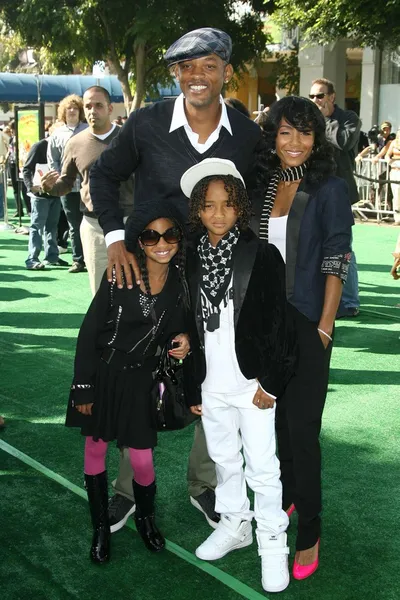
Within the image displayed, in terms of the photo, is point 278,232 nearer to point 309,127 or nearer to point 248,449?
point 309,127

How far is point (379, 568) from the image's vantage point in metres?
3.51

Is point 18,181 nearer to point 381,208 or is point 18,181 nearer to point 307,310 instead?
point 381,208

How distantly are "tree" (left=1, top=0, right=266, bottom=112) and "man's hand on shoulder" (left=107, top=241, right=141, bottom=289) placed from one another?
25.3 meters

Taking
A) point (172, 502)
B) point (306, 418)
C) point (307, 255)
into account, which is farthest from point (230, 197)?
point (172, 502)

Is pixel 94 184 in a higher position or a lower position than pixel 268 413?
higher

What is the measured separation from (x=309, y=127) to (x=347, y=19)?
1947cm

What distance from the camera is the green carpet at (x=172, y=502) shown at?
3.38 metres

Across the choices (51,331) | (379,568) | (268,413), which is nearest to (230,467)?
(268,413)

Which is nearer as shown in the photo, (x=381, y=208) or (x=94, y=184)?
(x=94, y=184)

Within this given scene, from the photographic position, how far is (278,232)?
135 inches

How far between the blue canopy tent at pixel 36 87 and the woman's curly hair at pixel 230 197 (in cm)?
2510

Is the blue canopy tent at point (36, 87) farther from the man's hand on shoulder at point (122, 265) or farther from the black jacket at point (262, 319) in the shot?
the black jacket at point (262, 319)

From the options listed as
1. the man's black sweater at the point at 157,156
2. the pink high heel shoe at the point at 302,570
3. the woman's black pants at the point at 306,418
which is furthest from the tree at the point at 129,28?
the pink high heel shoe at the point at 302,570

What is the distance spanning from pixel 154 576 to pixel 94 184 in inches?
71.0
